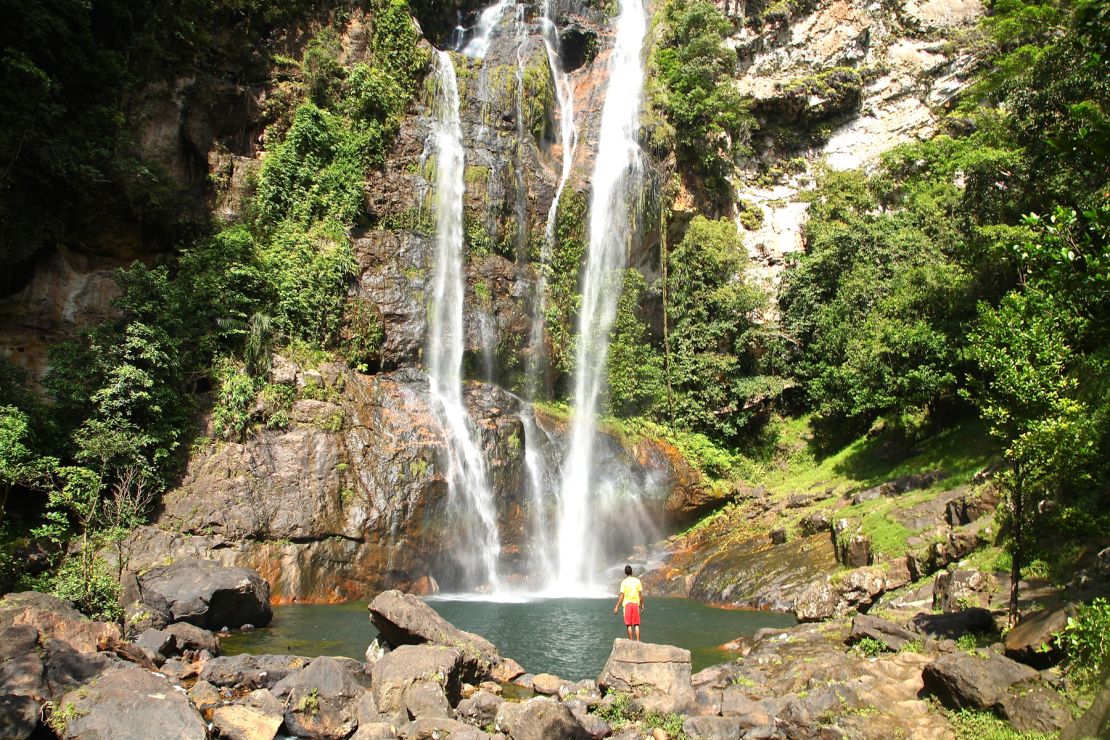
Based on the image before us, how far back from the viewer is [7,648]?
7.29 metres

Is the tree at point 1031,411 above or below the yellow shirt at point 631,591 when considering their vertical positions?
above

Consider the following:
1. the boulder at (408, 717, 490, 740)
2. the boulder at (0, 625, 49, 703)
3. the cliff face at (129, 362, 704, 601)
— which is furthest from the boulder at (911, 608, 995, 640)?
the cliff face at (129, 362, 704, 601)

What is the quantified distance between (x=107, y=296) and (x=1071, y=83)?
1021 inches

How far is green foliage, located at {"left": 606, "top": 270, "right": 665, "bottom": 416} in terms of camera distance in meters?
26.8

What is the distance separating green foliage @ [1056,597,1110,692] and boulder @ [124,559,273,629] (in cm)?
1255

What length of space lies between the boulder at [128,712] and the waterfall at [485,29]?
28.5m

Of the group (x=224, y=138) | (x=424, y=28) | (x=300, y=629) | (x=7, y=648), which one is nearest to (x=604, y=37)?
(x=424, y=28)

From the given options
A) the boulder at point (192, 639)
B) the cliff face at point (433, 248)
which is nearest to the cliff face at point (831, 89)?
the cliff face at point (433, 248)

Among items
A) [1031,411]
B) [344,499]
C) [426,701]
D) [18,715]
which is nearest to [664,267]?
[344,499]

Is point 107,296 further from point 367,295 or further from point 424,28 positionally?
point 424,28

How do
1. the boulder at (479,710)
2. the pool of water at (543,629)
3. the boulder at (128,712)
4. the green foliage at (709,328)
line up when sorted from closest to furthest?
the boulder at (128,712), the boulder at (479,710), the pool of water at (543,629), the green foliage at (709,328)

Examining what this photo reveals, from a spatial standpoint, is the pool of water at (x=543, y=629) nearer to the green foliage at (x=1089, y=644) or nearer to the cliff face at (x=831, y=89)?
the green foliage at (x=1089, y=644)

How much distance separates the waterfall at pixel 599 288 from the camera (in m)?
22.0

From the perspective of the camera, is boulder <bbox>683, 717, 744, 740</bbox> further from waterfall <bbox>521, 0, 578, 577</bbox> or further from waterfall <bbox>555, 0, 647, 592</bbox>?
waterfall <bbox>521, 0, 578, 577</bbox>
